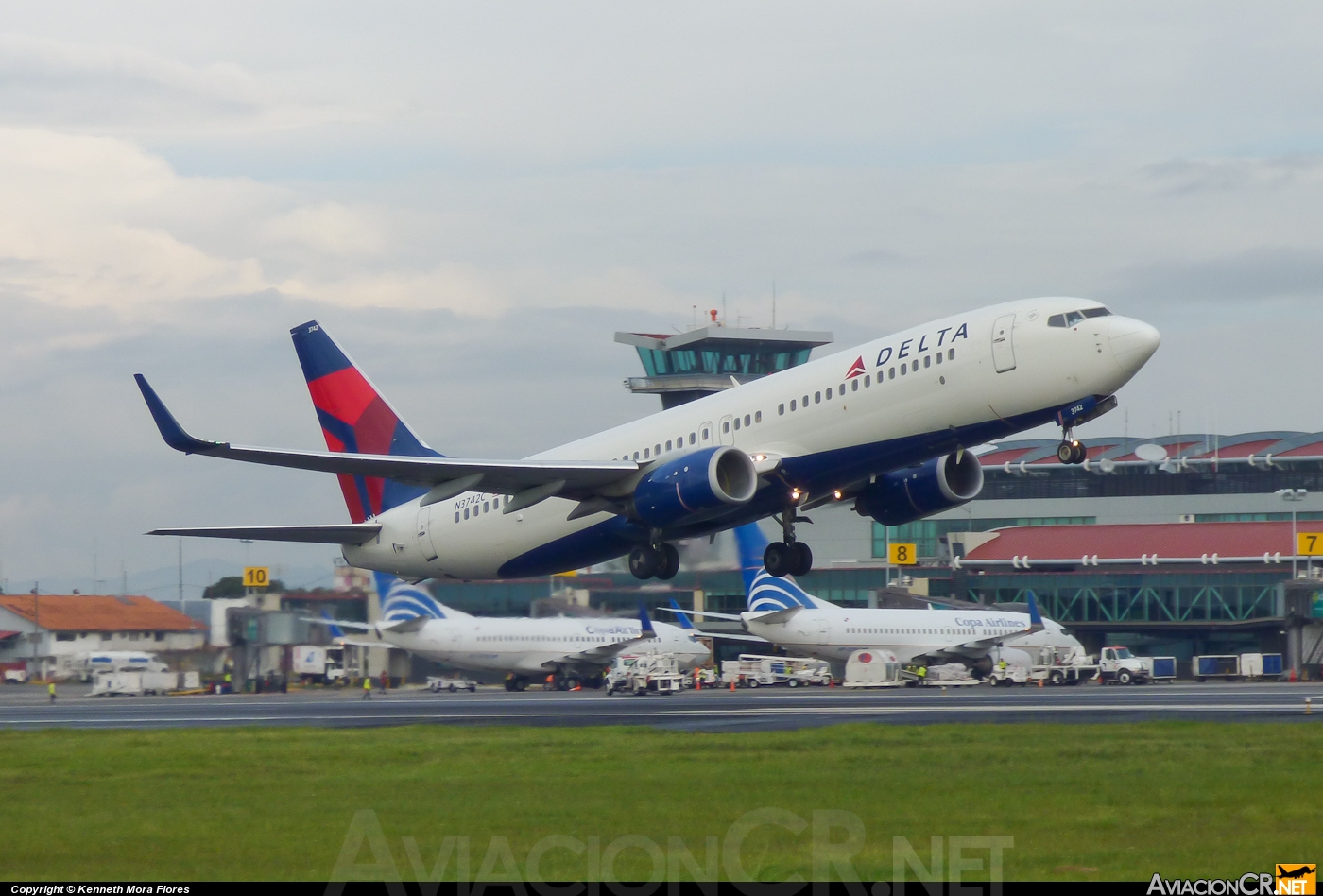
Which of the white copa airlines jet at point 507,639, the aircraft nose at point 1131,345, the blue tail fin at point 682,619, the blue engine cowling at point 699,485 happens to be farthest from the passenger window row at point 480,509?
the blue tail fin at point 682,619

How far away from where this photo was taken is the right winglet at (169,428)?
30969 millimetres

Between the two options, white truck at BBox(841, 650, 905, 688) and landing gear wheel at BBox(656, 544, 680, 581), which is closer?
landing gear wheel at BBox(656, 544, 680, 581)

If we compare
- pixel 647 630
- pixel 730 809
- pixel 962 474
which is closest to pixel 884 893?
pixel 730 809

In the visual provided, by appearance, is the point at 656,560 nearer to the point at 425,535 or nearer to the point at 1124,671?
the point at 425,535

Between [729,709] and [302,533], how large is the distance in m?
13.3

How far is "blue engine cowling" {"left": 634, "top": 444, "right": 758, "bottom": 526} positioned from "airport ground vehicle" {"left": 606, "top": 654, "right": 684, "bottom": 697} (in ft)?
101

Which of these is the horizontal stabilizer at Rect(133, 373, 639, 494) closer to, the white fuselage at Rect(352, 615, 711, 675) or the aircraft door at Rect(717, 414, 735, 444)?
the aircraft door at Rect(717, 414, 735, 444)

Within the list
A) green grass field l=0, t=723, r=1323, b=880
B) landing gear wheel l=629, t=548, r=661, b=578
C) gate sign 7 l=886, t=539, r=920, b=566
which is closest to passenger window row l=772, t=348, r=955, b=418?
landing gear wheel l=629, t=548, r=661, b=578

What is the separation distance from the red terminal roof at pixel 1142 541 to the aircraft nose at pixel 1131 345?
2609 inches

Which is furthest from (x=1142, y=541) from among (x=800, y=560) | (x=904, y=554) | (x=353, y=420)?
(x=353, y=420)

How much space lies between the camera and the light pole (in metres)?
86.0

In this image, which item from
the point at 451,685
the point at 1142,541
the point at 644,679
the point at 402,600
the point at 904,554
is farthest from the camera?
the point at 1142,541

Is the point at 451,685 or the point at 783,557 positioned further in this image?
the point at 451,685

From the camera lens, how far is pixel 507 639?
73.5 meters
